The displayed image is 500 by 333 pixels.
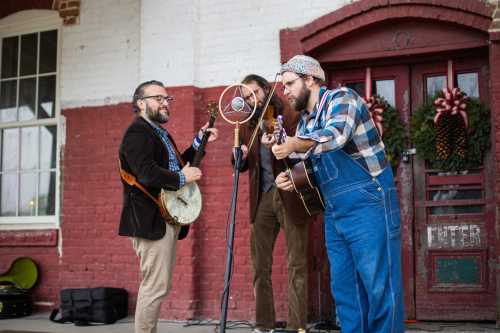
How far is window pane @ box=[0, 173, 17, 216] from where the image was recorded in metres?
8.35

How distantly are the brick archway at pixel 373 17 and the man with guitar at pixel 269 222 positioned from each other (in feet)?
4.04

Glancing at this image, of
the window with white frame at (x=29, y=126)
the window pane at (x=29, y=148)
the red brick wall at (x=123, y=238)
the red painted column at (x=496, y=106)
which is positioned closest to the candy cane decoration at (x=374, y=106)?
the red painted column at (x=496, y=106)

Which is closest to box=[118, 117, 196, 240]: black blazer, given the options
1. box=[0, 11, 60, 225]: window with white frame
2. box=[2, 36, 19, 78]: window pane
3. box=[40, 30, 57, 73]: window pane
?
box=[0, 11, 60, 225]: window with white frame

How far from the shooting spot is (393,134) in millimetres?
6426

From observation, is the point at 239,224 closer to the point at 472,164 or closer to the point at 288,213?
the point at 288,213

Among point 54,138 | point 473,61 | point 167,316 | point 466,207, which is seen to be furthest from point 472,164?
point 54,138

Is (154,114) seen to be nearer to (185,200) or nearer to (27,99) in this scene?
(185,200)

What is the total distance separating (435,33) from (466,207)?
1658 mm

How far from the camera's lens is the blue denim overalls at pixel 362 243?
3891 millimetres

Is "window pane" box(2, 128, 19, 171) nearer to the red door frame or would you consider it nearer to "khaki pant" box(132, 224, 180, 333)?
the red door frame

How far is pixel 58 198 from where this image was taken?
25.8ft

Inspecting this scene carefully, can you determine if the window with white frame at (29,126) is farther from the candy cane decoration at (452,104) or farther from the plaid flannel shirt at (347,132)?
the plaid flannel shirt at (347,132)

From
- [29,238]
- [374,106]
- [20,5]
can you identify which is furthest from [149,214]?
[20,5]

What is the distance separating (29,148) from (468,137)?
5206 mm
